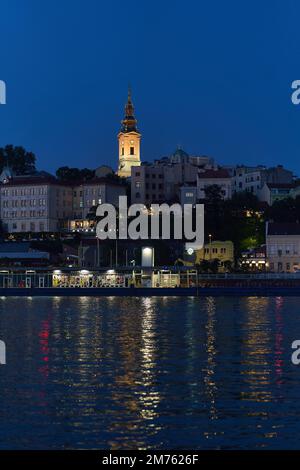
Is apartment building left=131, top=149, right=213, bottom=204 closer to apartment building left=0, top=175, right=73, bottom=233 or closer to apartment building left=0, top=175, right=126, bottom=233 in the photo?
apartment building left=0, top=175, right=126, bottom=233

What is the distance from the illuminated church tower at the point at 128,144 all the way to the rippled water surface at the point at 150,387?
8809 cm

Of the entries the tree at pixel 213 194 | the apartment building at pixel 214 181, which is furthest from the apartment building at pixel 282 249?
the apartment building at pixel 214 181

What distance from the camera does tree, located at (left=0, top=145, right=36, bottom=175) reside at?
13175cm

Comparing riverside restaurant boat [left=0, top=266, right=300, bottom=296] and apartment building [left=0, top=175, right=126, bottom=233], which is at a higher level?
apartment building [left=0, top=175, right=126, bottom=233]

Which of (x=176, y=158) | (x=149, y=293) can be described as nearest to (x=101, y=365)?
(x=149, y=293)

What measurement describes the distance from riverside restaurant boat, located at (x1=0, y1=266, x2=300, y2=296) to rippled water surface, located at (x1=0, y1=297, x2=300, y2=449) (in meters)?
36.9

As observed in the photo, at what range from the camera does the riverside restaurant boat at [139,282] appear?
81.9 metres

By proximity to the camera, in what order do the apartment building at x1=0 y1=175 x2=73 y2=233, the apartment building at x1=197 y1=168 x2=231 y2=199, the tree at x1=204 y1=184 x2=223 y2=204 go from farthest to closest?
the apartment building at x1=0 y1=175 x2=73 y2=233
the apartment building at x1=197 y1=168 x2=231 y2=199
the tree at x1=204 y1=184 x2=223 y2=204

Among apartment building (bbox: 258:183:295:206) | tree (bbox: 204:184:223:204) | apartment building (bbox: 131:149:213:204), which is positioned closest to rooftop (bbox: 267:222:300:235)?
tree (bbox: 204:184:223:204)

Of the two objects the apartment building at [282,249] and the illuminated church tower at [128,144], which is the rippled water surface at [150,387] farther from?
the illuminated church tower at [128,144]

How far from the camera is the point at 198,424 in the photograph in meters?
20.1

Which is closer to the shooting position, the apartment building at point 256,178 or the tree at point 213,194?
the tree at point 213,194

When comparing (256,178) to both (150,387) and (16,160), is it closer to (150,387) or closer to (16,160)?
(16,160)
